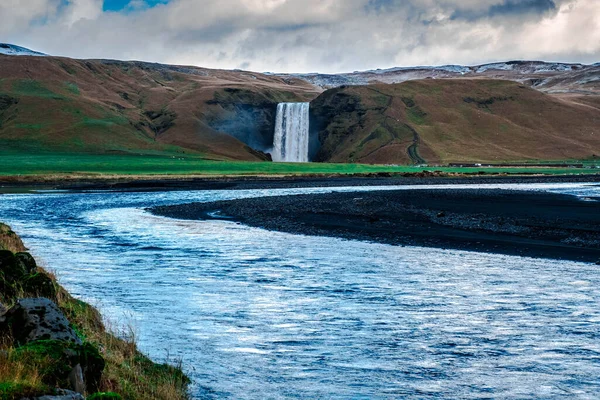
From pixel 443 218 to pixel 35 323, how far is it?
38.1 m

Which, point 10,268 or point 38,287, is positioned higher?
point 10,268

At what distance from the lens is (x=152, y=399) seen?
12469mm

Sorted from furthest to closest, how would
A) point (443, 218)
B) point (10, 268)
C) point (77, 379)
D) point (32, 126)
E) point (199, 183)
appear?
point (32, 126) < point (199, 183) < point (443, 218) < point (10, 268) < point (77, 379)

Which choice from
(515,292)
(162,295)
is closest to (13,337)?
(162,295)

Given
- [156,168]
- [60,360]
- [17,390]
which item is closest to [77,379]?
[60,360]

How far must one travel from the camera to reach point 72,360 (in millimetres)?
11266

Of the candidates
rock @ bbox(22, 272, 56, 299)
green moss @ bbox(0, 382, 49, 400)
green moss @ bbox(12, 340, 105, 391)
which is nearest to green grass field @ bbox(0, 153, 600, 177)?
rock @ bbox(22, 272, 56, 299)

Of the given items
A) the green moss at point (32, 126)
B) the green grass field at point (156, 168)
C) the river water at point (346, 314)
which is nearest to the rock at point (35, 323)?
the river water at point (346, 314)

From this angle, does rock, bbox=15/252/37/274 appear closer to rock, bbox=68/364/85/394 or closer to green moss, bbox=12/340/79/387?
green moss, bbox=12/340/79/387

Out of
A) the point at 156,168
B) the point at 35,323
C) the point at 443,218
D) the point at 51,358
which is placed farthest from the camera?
the point at 156,168

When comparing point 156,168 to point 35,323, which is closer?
point 35,323

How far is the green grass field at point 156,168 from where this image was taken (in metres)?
125

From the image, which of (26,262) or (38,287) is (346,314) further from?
(26,262)

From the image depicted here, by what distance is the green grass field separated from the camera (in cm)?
12500
